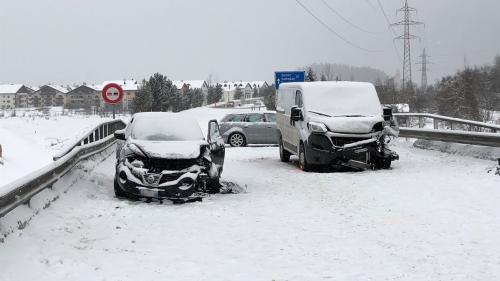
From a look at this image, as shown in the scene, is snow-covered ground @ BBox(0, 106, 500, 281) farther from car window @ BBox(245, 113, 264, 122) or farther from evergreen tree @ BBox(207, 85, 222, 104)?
evergreen tree @ BBox(207, 85, 222, 104)

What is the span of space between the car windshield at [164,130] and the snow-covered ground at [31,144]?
1.53 m

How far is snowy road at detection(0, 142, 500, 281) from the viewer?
5.64 meters

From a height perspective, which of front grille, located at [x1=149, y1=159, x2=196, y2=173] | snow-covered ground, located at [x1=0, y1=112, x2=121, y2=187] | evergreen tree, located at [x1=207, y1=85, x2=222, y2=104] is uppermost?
evergreen tree, located at [x1=207, y1=85, x2=222, y2=104]

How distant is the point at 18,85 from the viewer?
656 ft

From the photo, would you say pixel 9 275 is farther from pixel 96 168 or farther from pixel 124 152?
pixel 96 168

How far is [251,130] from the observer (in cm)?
2353

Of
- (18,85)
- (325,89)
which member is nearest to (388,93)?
(325,89)

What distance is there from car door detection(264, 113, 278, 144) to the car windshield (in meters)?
11.9

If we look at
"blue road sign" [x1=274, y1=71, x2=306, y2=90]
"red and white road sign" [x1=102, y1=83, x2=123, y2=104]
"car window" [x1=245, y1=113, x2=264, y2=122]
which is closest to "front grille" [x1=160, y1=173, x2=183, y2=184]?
"red and white road sign" [x1=102, y1=83, x2=123, y2=104]

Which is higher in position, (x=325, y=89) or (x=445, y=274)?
(x=325, y=89)

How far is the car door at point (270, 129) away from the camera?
23.5 meters

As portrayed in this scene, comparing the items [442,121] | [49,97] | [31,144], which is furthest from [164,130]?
[49,97]

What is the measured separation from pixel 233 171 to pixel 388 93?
65482mm

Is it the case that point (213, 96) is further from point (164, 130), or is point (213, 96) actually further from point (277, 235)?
point (277, 235)
